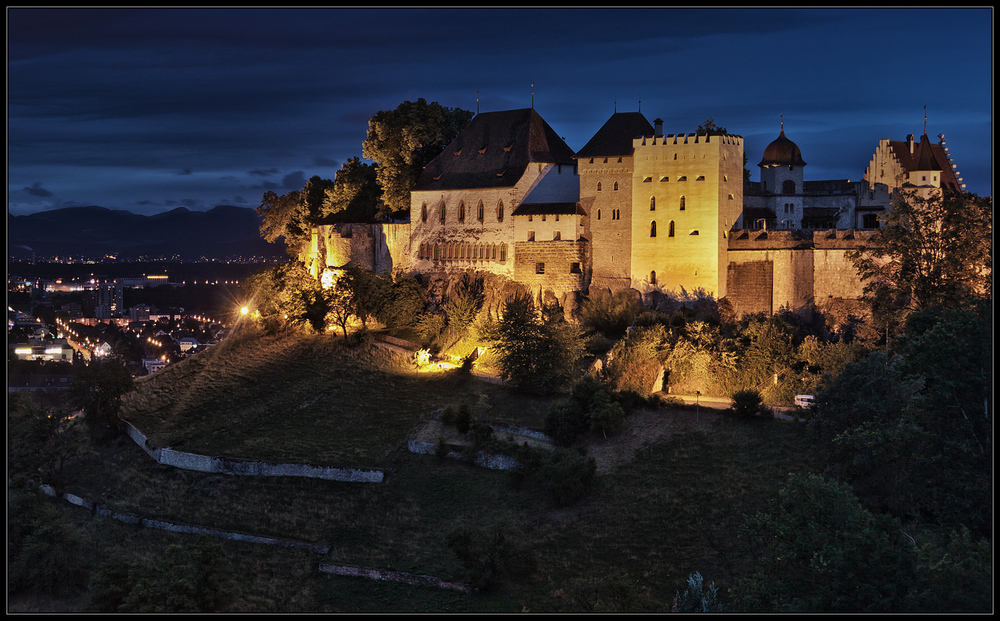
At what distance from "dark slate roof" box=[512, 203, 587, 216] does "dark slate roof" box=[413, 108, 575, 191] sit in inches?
→ 64.5

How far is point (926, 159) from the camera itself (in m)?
49.8

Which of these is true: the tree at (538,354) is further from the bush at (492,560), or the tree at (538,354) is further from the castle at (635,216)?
the bush at (492,560)

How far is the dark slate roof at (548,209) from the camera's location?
159 feet

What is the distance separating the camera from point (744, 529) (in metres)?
22.1

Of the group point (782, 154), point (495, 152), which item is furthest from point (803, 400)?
point (495, 152)

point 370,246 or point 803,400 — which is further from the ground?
point 370,246

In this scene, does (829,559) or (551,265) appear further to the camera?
(551,265)

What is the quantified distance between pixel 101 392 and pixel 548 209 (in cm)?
2403

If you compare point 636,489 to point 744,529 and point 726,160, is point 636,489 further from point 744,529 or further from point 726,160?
point 726,160

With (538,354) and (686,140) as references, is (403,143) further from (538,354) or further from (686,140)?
(538,354)

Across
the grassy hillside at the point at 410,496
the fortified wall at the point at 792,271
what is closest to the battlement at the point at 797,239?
the fortified wall at the point at 792,271

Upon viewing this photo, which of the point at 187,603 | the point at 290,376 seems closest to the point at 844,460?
the point at 187,603

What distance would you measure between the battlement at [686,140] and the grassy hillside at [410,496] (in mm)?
14650

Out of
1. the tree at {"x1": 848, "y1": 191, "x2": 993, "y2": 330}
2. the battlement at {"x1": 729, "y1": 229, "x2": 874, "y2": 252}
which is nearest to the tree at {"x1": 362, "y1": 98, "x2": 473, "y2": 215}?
the battlement at {"x1": 729, "y1": 229, "x2": 874, "y2": 252}
